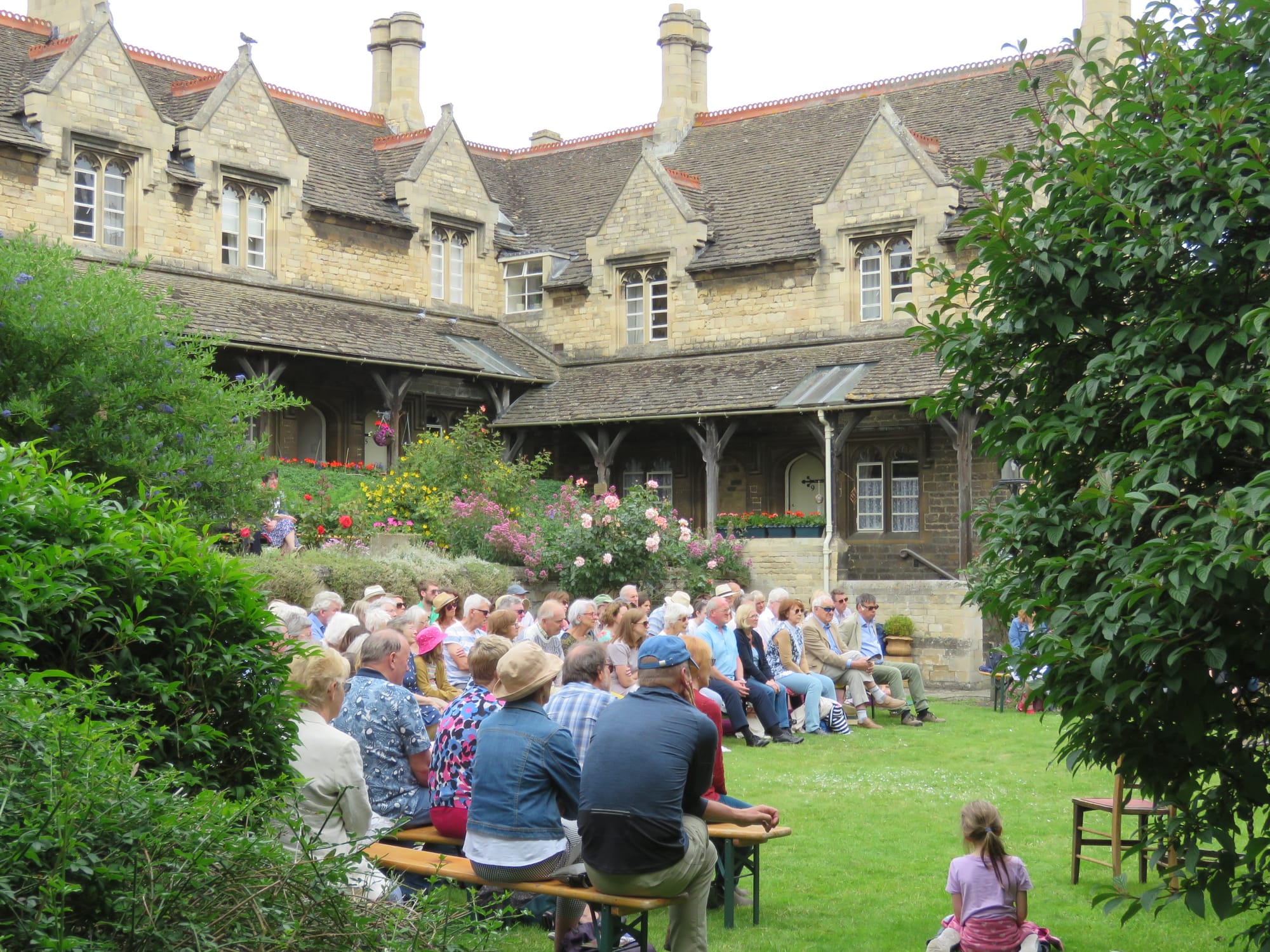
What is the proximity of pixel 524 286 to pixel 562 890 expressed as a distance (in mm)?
26841

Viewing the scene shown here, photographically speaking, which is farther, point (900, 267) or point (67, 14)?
point (900, 267)

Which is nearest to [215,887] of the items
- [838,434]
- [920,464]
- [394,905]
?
[394,905]

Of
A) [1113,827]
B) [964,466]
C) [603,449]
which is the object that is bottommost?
[1113,827]

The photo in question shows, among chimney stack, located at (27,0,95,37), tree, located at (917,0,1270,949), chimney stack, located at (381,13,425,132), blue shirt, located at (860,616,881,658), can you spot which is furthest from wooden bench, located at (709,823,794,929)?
chimney stack, located at (381,13,425,132)

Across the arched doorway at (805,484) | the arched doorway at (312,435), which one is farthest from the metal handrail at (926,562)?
the arched doorway at (312,435)

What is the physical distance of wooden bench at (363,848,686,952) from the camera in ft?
20.7

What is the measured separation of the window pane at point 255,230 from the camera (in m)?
27.3

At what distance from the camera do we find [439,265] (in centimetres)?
3122

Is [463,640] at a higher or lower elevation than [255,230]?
lower

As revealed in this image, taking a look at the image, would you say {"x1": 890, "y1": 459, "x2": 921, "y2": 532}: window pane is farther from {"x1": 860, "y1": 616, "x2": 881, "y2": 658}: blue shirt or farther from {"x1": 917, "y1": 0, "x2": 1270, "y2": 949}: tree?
{"x1": 917, "y1": 0, "x2": 1270, "y2": 949}: tree

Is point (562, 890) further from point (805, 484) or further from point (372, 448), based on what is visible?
point (805, 484)

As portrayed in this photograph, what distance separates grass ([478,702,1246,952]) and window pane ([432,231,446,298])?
17963 millimetres

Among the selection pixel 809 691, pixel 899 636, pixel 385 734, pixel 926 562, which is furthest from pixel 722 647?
pixel 926 562

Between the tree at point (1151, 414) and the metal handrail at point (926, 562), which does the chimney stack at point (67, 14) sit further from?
the tree at point (1151, 414)
